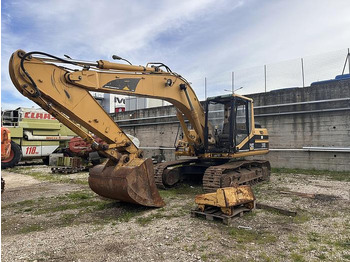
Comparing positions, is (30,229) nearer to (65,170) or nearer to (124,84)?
(124,84)

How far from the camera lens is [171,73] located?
723cm

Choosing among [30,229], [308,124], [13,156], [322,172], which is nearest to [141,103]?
[13,156]

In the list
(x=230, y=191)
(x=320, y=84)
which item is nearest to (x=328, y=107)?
(x=320, y=84)

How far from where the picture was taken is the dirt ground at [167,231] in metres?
3.73

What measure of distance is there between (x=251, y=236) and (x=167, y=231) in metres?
1.38

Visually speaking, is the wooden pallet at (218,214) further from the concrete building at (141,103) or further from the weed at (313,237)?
the concrete building at (141,103)

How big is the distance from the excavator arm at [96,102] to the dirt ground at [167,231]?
2.00 feet

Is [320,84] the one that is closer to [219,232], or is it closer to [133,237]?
[219,232]

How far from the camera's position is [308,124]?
39.3ft

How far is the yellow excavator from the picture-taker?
5059 millimetres

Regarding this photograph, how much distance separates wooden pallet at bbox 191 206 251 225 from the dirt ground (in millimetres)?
101

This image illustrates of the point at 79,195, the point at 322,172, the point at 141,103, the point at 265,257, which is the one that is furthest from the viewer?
the point at 141,103

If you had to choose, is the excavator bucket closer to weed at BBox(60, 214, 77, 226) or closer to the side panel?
weed at BBox(60, 214, 77, 226)

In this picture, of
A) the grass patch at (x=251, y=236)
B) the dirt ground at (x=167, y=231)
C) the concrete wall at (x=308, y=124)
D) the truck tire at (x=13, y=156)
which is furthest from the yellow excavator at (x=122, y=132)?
the truck tire at (x=13, y=156)
